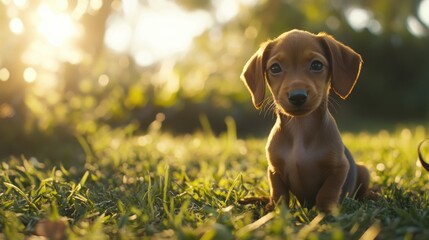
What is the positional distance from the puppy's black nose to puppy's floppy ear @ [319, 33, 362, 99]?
15.2 inches

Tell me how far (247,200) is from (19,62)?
12.5ft

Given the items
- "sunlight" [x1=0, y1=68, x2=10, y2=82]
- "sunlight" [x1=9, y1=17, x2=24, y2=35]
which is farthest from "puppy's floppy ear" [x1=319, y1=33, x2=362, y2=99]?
"sunlight" [x1=0, y1=68, x2=10, y2=82]

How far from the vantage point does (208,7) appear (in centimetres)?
917

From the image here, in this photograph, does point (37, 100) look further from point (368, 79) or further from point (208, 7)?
point (368, 79)

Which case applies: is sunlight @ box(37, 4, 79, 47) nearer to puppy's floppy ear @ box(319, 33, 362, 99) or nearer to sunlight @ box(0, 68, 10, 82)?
sunlight @ box(0, 68, 10, 82)

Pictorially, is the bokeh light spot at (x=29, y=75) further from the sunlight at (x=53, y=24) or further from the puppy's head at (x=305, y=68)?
the puppy's head at (x=305, y=68)

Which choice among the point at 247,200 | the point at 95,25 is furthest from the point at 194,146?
the point at 247,200

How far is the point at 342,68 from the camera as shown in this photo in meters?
3.19

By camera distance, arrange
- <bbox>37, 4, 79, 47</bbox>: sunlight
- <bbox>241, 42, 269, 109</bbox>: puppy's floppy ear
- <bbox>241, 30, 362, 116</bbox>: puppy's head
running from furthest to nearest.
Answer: <bbox>37, 4, 79, 47</bbox>: sunlight < <bbox>241, 42, 269, 109</bbox>: puppy's floppy ear < <bbox>241, 30, 362, 116</bbox>: puppy's head

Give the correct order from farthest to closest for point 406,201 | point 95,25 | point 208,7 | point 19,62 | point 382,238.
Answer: point 208,7
point 95,25
point 19,62
point 406,201
point 382,238

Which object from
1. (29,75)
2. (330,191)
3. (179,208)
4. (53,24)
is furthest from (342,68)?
(29,75)

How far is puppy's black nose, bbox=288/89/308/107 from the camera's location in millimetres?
2853

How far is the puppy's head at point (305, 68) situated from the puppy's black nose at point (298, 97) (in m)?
0.05

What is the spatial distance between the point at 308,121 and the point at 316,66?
328 millimetres
